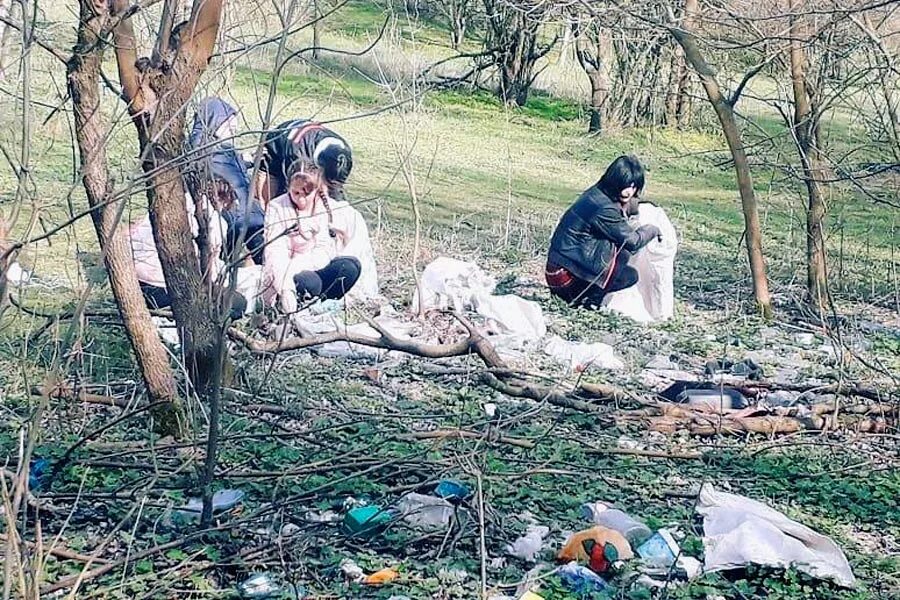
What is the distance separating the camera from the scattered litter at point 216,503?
13.5 ft

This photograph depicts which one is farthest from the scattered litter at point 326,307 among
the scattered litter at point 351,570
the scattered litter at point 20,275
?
the scattered litter at point 351,570

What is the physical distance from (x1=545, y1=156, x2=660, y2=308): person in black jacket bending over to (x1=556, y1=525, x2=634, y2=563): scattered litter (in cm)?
491

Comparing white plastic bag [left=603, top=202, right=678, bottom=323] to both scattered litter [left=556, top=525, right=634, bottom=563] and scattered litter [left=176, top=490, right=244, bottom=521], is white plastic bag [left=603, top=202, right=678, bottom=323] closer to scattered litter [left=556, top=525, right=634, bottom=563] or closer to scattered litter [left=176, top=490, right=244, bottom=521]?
scattered litter [left=556, top=525, right=634, bottom=563]

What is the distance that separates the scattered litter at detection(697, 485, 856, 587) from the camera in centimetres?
398

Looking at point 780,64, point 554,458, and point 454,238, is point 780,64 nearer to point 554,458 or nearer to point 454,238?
point 454,238

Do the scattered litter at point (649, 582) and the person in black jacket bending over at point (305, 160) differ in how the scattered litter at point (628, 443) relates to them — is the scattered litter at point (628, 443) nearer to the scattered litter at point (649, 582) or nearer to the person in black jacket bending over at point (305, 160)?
the scattered litter at point (649, 582)

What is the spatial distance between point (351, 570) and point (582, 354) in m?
3.81

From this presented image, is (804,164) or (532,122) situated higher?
(804,164)

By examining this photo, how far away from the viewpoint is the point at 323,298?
798 centimetres

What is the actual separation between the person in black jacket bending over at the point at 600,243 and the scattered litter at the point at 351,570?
524 centimetres

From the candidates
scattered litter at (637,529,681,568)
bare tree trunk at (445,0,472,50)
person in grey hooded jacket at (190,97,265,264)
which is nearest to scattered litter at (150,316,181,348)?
person in grey hooded jacket at (190,97,265,264)

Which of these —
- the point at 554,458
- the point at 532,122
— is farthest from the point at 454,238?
the point at 532,122

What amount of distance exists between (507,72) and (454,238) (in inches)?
537

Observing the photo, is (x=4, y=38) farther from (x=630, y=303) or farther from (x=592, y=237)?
(x=630, y=303)
